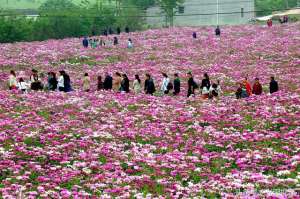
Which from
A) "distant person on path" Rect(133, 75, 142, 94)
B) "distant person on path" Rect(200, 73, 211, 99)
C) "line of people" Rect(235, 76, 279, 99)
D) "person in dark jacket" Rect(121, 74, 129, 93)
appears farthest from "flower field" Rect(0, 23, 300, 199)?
"person in dark jacket" Rect(121, 74, 129, 93)

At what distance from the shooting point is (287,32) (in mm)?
69688

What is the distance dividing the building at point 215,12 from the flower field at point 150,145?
64.7 meters

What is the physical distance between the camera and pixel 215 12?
348 feet

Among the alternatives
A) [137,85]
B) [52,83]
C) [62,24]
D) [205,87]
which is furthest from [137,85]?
[62,24]

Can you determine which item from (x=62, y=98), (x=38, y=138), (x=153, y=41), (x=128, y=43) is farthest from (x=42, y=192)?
(x=153, y=41)

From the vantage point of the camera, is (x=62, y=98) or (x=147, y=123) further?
(x=62, y=98)

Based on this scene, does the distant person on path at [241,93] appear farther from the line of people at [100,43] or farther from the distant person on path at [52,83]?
the line of people at [100,43]

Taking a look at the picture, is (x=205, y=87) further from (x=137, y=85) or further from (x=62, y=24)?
(x=62, y=24)

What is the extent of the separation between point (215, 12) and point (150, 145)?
285 feet

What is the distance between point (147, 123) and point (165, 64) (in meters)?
27.5

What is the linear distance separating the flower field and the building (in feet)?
212

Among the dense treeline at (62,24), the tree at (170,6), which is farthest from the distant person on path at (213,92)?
the tree at (170,6)

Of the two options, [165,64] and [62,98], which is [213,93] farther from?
[165,64]

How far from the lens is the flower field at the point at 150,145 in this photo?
53.0ft
